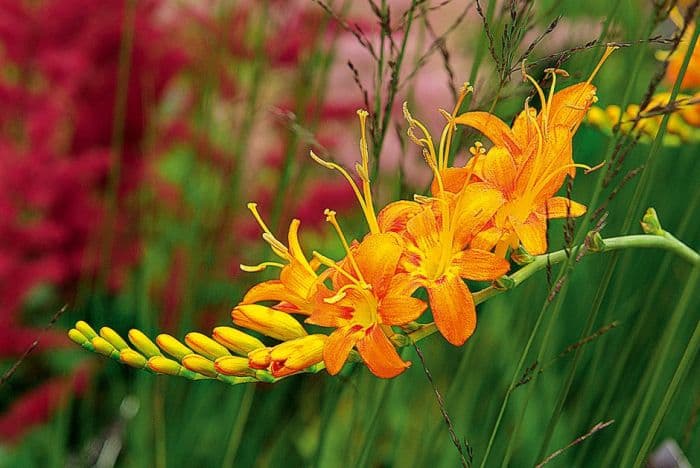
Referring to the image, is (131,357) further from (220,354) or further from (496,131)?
(496,131)

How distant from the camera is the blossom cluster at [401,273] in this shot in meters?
0.38

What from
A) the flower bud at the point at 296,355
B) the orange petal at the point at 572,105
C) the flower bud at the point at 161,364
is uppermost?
the orange petal at the point at 572,105

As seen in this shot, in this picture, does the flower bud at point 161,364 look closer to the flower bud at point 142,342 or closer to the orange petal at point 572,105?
the flower bud at point 142,342

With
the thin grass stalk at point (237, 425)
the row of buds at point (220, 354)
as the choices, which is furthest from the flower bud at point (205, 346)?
the thin grass stalk at point (237, 425)

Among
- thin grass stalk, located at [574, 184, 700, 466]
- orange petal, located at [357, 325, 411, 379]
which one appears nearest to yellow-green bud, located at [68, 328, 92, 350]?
orange petal, located at [357, 325, 411, 379]

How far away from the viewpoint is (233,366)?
0.38m

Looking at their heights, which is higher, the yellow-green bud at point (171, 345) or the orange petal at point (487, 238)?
the orange petal at point (487, 238)

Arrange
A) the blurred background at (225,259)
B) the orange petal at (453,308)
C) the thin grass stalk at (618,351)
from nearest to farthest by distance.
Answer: the orange petal at (453,308), the thin grass stalk at (618,351), the blurred background at (225,259)

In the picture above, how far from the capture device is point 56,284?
128 cm

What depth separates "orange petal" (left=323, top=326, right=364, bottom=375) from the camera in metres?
0.37

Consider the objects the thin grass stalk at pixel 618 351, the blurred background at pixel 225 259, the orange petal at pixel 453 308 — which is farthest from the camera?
the blurred background at pixel 225 259

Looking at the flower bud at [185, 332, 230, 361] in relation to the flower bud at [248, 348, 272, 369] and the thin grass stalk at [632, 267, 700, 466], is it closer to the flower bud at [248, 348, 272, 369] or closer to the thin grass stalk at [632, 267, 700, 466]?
the flower bud at [248, 348, 272, 369]

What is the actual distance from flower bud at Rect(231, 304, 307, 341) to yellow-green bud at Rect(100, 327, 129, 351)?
0.15ft

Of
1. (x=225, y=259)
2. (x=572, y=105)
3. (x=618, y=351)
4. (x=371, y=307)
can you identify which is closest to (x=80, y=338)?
(x=371, y=307)
